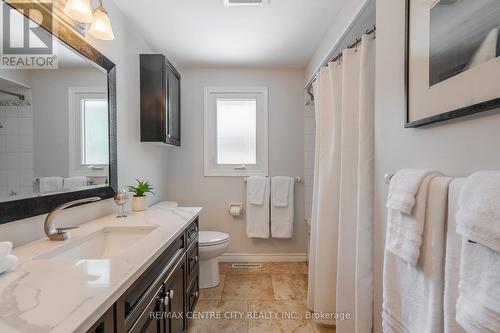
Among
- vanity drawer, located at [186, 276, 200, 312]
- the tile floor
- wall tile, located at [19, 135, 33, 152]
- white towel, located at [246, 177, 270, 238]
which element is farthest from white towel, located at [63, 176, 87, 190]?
white towel, located at [246, 177, 270, 238]

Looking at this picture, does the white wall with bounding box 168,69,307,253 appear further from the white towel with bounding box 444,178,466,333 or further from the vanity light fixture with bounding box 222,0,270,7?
the white towel with bounding box 444,178,466,333

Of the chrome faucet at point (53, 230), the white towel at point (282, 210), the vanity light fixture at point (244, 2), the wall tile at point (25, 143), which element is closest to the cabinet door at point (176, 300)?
the chrome faucet at point (53, 230)

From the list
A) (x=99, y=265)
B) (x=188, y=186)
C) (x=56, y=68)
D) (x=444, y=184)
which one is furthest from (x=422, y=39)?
(x=188, y=186)

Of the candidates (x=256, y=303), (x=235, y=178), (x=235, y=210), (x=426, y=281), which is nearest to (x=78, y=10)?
(x=426, y=281)

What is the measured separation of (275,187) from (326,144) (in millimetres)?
1091

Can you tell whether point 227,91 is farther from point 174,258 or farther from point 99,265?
point 99,265

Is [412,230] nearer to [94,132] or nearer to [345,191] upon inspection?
[345,191]

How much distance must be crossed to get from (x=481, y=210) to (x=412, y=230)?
0.26 m

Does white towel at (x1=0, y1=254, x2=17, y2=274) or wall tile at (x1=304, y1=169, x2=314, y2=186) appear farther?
wall tile at (x1=304, y1=169, x2=314, y2=186)

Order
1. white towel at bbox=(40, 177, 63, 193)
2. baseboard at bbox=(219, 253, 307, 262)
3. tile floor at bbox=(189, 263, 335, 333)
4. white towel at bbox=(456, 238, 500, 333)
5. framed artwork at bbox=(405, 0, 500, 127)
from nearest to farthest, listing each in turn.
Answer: white towel at bbox=(456, 238, 500, 333) → framed artwork at bbox=(405, 0, 500, 127) → white towel at bbox=(40, 177, 63, 193) → tile floor at bbox=(189, 263, 335, 333) → baseboard at bbox=(219, 253, 307, 262)

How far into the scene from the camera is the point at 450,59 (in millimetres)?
741

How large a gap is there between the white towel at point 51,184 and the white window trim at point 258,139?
1728 millimetres

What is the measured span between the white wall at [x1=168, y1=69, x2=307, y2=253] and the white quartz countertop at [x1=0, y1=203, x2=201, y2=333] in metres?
1.80

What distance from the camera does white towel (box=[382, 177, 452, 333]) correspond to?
0.69m
